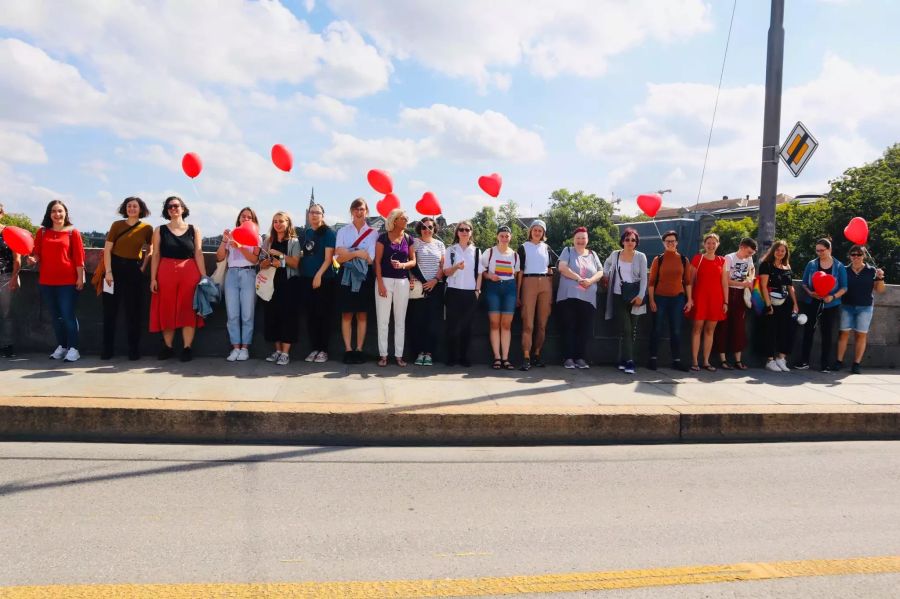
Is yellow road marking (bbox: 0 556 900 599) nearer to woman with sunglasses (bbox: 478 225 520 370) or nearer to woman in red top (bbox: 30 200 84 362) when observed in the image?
woman with sunglasses (bbox: 478 225 520 370)

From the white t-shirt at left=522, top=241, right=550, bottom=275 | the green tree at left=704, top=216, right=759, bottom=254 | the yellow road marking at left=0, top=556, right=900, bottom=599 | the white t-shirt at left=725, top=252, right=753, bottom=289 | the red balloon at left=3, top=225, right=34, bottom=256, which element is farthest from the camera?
the green tree at left=704, top=216, right=759, bottom=254

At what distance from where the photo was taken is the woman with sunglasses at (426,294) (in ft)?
24.0

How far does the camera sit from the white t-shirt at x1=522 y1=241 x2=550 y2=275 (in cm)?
755

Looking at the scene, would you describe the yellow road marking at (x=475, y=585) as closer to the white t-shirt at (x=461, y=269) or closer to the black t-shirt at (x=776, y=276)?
the white t-shirt at (x=461, y=269)

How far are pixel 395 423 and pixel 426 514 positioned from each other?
1637mm

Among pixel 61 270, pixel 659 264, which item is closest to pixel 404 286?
pixel 659 264

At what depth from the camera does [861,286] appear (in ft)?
27.4

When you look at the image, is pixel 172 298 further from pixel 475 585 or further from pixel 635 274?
pixel 635 274

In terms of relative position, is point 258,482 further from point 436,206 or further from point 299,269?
point 436,206

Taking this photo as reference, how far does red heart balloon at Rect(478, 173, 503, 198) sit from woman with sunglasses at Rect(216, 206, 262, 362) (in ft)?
12.9

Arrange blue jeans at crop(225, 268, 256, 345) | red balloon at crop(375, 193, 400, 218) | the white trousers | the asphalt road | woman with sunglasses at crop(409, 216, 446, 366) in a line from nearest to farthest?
the asphalt road → blue jeans at crop(225, 268, 256, 345) → the white trousers → woman with sunglasses at crop(409, 216, 446, 366) → red balloon at crop(375, 193, 400, 218)

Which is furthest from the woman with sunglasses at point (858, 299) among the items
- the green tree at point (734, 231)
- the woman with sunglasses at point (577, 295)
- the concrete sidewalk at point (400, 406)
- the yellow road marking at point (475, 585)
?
the green tree at point (734, 231)

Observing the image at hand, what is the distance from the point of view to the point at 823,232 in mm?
46469

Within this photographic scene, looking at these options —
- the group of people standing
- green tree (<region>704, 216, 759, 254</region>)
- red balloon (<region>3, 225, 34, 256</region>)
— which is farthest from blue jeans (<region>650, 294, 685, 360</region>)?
green tree (<region>704, 216, 759, 254</region>)
